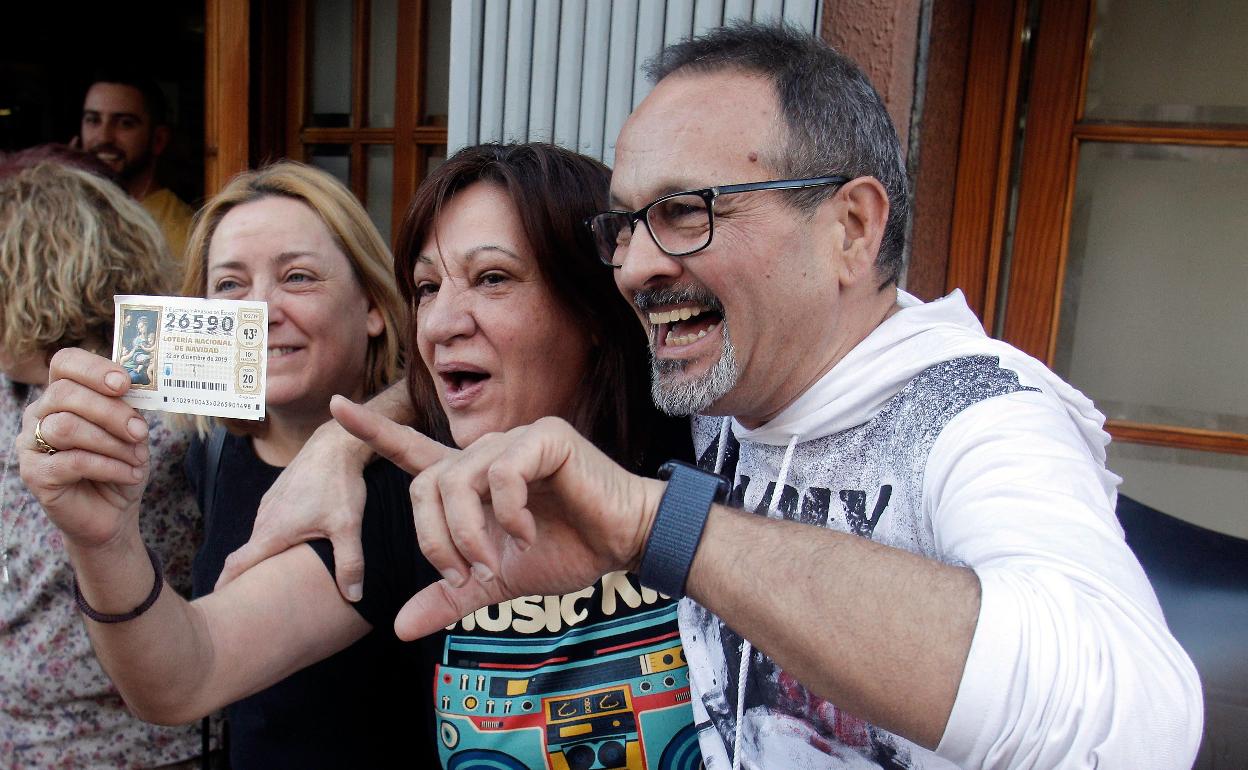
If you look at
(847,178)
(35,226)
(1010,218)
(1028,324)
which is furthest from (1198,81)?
(35,226)

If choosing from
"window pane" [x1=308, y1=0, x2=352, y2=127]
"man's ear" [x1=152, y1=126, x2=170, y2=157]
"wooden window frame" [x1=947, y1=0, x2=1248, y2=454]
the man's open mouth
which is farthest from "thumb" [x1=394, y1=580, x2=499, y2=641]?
"man's ear" [x1=152, y1=126, x2=170, y2=157]

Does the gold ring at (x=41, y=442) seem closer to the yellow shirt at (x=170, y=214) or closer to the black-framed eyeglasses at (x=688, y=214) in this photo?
the black-framed eyeglasses at (x=688, y=214)

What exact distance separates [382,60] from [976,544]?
10.2 ft

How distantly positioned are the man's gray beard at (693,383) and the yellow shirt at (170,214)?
309cm

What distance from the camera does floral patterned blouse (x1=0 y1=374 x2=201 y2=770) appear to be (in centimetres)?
220

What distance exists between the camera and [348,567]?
1.61 m

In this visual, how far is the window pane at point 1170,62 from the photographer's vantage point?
238cm

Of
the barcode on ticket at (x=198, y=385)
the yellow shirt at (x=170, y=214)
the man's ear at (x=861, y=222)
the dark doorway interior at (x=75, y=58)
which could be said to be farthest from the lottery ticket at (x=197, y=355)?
the dark doorway interior at (x=75, y=58)

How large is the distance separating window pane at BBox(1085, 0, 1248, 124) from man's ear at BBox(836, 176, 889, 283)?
1.39m

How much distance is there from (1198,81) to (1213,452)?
37.5 inches

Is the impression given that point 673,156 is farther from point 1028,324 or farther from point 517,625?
point 1028,324

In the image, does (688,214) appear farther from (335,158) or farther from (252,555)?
(335,158)

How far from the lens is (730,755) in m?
1.46

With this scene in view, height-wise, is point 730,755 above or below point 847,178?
below
